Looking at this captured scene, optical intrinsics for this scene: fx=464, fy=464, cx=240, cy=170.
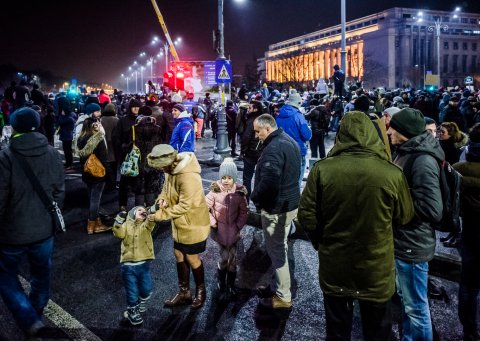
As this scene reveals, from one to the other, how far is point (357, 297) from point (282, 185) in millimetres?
1911

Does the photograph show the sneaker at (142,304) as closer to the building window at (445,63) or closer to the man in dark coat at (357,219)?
the man in dark coat at (357,219)

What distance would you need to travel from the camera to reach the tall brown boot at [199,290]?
489 cm

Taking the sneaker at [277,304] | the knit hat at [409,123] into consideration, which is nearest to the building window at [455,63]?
the sneaker at [277,304]

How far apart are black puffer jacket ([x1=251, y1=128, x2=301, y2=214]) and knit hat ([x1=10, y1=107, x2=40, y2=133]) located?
222cm

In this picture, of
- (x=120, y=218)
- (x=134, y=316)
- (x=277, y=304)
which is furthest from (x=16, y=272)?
(x=277, y=304)

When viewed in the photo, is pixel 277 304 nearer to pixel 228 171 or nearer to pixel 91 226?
pixel 228 171

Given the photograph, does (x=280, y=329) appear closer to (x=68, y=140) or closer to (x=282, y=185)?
(x=282, y=185)

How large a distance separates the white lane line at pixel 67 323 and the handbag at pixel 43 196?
95 cm

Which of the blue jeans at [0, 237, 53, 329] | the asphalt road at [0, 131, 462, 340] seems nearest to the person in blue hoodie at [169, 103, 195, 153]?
the asphalt road at [0, 131, 462, 340]

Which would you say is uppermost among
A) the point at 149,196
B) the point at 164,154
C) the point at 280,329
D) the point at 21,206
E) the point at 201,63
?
the point at 201,63

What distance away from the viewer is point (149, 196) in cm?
770

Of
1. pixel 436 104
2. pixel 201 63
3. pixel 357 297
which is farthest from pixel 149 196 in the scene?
pixel 201 63

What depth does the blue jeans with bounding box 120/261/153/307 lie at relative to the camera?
4.46 meters

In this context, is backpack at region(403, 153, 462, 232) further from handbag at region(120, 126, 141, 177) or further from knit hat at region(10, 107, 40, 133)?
handbag at region(120, 126, 141, 177)
